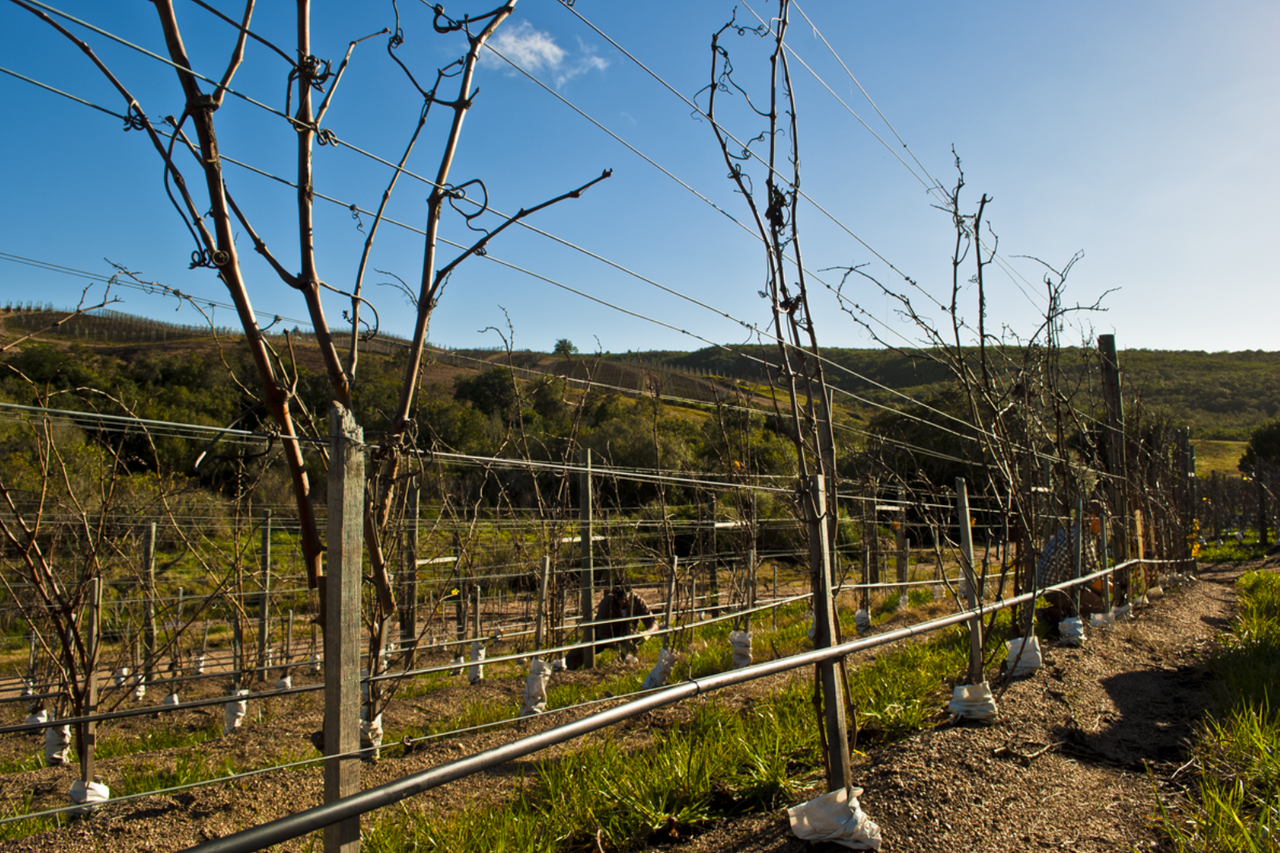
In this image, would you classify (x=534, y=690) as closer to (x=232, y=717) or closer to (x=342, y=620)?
(x=232, y=717)

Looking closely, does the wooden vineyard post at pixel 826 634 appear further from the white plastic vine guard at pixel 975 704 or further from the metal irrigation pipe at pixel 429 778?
the white plastic vine guard at pixel 975 704

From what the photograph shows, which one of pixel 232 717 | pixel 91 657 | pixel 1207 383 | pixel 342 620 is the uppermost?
pixel 1207 383

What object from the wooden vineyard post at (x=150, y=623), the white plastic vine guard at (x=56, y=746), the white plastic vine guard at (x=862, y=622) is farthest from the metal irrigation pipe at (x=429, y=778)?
the white plastic vine guard at (x=862, y=622)

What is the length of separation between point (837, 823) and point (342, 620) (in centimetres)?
164

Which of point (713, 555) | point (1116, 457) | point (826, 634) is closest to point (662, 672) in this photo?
point (826, 634)

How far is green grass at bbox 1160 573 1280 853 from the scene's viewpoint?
2225 millimetres

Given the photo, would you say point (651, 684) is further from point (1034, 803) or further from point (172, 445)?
point (172, 445)

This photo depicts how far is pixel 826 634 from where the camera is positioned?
249 centimetres

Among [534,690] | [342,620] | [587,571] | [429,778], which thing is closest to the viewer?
[429,778]

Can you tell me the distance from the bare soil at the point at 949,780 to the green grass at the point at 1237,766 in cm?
12

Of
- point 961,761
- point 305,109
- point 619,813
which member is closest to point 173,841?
point 619,813

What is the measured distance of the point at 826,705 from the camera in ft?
7.95

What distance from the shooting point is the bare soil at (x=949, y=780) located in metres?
2.44

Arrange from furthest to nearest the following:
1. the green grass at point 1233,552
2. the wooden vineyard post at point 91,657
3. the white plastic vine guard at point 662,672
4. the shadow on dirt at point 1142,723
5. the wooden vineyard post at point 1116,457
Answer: the green grass at point 1233,552 < the wooden vineyard post at point 1116,457 < the white plastic vine guard at point 662,672 < the shadow on dirt at point 1142,723 < the wooden vineyard post at point 91,657
